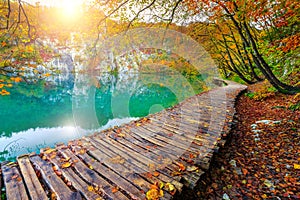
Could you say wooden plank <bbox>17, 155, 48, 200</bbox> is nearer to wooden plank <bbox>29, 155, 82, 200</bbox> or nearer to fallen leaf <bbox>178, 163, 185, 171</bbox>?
wooden plank <bbox>29, 155, 82, 200</bbox>

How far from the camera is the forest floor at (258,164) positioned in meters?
2.85

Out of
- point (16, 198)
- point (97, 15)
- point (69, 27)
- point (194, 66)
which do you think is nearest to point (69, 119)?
point (69, 27)

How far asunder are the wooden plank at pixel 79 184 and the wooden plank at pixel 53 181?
0.26ft

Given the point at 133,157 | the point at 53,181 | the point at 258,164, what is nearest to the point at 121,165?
the point at 133,157

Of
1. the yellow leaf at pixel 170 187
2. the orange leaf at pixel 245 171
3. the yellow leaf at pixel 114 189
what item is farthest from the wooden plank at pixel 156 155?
the orange leaf at pixel 245 171

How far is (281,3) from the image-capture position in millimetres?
3932

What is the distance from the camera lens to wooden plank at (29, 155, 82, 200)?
232cm

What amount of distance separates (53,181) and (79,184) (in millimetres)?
436

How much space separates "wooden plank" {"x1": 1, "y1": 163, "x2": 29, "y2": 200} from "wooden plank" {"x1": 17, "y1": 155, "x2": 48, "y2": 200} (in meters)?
0.06

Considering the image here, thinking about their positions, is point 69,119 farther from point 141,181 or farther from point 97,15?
point 141,181

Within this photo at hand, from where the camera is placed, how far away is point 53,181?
254 centimetres

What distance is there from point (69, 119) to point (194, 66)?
16482mm

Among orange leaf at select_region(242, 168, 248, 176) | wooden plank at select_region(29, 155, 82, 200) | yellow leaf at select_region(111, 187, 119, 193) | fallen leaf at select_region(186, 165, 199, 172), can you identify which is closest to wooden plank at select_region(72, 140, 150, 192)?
yellow leaf at select_region(111, 187, 119, 193)

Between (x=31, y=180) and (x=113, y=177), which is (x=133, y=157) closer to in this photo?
(x=113, y=177)
